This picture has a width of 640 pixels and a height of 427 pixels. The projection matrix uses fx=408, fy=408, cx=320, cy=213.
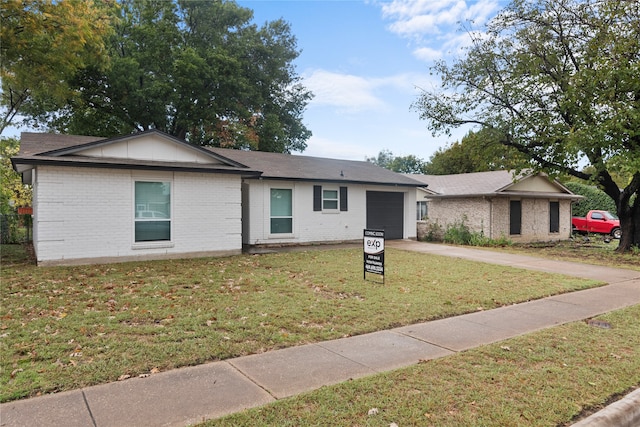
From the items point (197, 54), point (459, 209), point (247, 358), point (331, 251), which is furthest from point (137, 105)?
point (247, 358)

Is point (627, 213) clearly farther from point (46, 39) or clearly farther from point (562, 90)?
point (46, 39)

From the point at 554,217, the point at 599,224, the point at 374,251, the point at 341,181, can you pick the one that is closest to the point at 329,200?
the point at 341,181

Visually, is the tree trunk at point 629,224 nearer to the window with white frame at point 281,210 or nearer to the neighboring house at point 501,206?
the neighboring house at point 501,206

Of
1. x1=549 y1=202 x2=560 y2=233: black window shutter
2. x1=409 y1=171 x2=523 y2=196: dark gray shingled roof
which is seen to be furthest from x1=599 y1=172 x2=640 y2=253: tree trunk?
x1=549 y1=202 x2=560 y2=233: black window shutter

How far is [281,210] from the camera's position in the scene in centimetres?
1605

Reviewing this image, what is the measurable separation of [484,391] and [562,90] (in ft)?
53.8

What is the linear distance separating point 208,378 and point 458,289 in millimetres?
5938

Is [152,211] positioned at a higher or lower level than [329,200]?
lower

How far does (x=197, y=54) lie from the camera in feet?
83.7

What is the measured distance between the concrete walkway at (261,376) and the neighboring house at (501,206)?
537 inches

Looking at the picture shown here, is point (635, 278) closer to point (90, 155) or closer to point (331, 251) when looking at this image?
point (331, 251)

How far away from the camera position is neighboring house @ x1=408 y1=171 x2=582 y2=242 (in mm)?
19984

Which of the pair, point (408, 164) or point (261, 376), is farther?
point (408, 164)

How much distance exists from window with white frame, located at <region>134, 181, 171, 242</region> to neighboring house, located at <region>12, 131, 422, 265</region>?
0.03 metres
